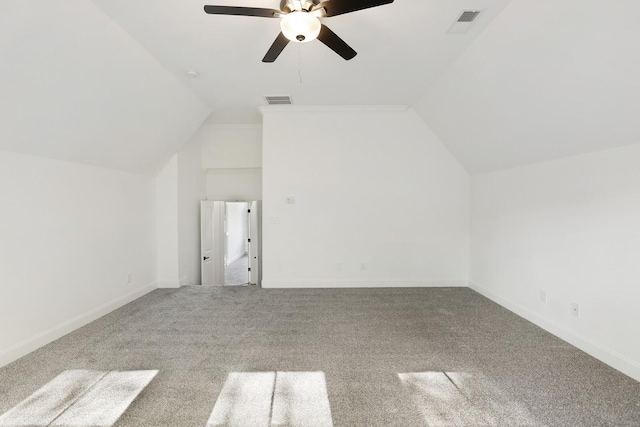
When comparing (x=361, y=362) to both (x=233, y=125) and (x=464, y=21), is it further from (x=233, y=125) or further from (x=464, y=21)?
(x=233, y=125)

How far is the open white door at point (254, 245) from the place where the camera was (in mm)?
5598

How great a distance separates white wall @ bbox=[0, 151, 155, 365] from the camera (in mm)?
2422

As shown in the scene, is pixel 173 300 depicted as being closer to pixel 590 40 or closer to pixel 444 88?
pixel 444 88

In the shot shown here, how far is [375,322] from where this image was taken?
10.6 feet

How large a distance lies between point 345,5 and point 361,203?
9.96 feet

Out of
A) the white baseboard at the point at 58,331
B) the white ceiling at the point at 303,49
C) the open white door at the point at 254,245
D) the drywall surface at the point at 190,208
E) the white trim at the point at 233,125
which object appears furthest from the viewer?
the open white door at the point at 254,245

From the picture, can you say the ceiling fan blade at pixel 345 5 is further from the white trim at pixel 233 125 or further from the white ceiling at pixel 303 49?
the white trim at pixel 233 125

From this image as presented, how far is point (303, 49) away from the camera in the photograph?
2.79 meters

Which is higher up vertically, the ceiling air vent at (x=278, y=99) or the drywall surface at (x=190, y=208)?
the ceiling air vent at (x=278, y=99)

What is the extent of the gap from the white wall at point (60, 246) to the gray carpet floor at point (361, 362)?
0.80 ft

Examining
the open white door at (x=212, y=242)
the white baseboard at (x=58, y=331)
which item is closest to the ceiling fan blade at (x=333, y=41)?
the white baseboard at (x=58, y=331)

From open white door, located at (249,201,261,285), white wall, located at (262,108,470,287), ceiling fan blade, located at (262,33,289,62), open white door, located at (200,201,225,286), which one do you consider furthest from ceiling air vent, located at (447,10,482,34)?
open white door, located at (200,201,225,286)

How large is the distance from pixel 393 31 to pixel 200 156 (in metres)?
4.09

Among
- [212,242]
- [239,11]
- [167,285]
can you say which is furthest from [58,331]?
[239,11]
